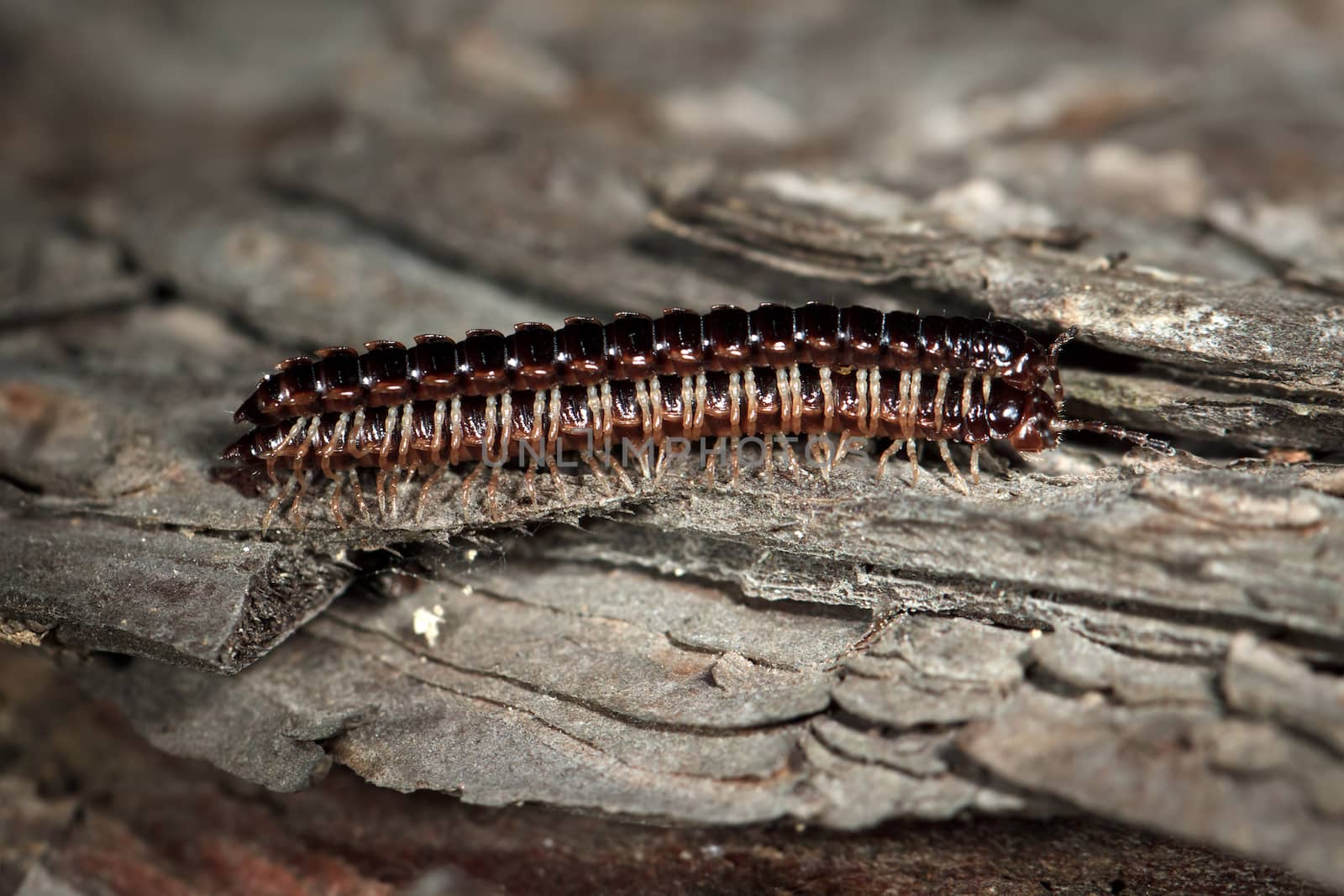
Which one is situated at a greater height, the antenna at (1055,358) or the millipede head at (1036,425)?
the antenna at (1055,358)

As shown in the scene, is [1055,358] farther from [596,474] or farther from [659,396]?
[596,474]

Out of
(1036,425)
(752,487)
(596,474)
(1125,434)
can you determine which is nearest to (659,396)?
(596,474)

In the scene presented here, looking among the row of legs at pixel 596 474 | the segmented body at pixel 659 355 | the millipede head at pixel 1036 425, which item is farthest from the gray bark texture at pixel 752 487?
the segmented body at pixel 659 355

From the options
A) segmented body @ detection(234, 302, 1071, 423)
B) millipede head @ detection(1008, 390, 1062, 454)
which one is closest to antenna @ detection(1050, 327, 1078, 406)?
segmented body @ detection(234, 302, 1071, 423)

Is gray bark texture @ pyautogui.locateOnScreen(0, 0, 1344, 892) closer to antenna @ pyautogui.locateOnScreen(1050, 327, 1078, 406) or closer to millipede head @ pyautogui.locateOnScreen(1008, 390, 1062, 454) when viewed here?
antenna @ pyautogui.locateOnScreen(1050, 327, 1078, 406)

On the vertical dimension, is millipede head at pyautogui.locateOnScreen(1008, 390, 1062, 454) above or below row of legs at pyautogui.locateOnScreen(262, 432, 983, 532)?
above

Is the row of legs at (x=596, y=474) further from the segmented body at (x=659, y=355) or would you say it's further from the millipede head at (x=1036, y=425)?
the segmented body at (x=659, y=355)
